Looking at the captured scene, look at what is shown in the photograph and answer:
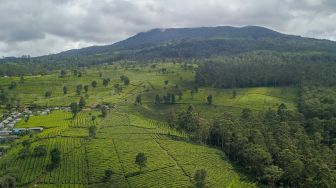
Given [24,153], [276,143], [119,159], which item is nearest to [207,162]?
[276,143]

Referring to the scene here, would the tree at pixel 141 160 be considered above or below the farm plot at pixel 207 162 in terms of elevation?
above

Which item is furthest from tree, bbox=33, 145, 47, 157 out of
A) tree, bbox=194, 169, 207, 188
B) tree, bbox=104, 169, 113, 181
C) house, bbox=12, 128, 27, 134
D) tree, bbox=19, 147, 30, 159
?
tree, bbox=194, 169, 207, 188

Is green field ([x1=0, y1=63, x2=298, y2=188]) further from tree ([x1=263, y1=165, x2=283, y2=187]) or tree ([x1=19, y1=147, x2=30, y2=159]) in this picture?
tree ([x1=263, y1=165, x2=283, y2=187])


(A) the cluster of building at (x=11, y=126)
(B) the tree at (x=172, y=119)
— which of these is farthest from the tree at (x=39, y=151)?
(B) the tree at (x=172, y=119)

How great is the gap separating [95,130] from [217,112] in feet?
237

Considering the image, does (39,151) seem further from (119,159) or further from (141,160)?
(141,160)

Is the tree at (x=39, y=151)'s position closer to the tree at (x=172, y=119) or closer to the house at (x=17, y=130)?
the house at (x=17, y=130)

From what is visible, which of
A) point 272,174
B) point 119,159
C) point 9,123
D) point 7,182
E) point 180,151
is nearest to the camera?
point 7,182

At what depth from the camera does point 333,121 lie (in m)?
160

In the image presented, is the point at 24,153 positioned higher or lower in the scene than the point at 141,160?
lower

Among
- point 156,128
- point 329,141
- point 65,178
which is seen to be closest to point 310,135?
point 329,141

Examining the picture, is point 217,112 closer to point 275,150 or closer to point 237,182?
point 275,150

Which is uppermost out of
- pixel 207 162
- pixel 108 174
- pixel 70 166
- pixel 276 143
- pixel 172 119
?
pixel 172 119

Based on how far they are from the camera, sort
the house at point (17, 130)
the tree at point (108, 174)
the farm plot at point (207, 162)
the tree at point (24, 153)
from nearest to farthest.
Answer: the farm plot at point (207, 162) < the tree at point (108, 174) < the tree at point (24, 153) < the house at point (17, 130)
